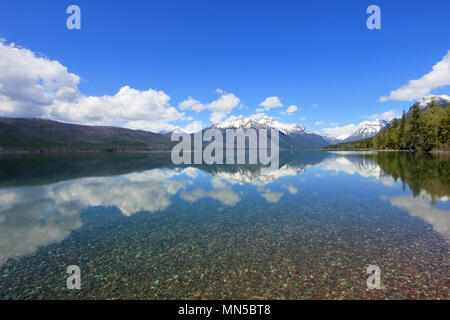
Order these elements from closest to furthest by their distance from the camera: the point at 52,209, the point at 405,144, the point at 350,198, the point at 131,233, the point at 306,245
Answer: the point at 306,245 → the point at 131,233 → the point at 52,209 → the point at 350,198 → the point at 405,144

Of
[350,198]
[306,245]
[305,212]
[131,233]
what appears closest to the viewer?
[306,245]

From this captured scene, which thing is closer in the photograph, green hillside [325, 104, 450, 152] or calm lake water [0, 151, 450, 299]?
calm lake water [0, 151, 450, 299]

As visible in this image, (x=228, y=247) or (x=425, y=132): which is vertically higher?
(x=425, y=132)

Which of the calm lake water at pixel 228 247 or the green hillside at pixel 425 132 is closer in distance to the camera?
the calm lake water at pixel 228 247

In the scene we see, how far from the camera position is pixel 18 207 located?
26016mm

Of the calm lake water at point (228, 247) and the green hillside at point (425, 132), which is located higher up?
the green hillside at point (425, 132)

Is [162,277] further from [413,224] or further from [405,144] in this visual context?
[405,144]

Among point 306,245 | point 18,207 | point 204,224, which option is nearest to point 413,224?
point 306,245

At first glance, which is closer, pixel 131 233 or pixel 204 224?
pixel 131 233

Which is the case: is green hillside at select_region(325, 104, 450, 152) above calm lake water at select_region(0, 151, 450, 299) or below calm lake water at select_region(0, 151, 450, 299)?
above

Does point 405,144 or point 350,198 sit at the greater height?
point 405,144

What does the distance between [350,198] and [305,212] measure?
988 cm

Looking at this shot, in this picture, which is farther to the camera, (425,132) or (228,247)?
(425,132)
